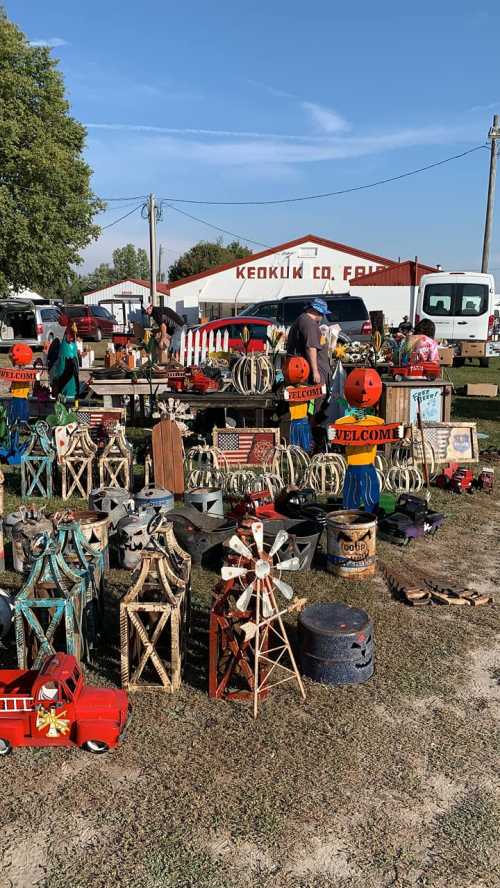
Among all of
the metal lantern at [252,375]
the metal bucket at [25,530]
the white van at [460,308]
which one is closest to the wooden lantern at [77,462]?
the metal bucket at [25,530]

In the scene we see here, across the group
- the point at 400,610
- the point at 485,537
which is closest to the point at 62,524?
the point at 400,610

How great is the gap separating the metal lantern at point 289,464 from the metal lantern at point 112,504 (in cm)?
188

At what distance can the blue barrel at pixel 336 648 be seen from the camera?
443cm

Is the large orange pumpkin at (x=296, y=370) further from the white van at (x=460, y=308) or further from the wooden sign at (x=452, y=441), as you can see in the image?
the white van at (x=460, y=308)

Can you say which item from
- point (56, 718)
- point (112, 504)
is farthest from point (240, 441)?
point (56, 718)

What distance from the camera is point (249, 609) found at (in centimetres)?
446

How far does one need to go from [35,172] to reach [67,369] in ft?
64.6

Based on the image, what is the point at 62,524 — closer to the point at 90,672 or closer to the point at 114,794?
the point at 90,672

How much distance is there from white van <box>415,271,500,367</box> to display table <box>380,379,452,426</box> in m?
11.9

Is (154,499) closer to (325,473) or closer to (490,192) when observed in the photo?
(325,473)

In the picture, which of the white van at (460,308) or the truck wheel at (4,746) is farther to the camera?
the white van at (460,308)

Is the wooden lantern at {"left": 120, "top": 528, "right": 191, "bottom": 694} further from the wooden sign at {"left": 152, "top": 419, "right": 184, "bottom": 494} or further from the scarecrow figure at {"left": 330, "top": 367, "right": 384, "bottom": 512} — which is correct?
the wooden sign at {"left": 152, "top": 419, "right": 184, "bottom": 494}

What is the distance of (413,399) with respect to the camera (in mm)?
10578

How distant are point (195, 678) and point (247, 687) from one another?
35 centimetres
